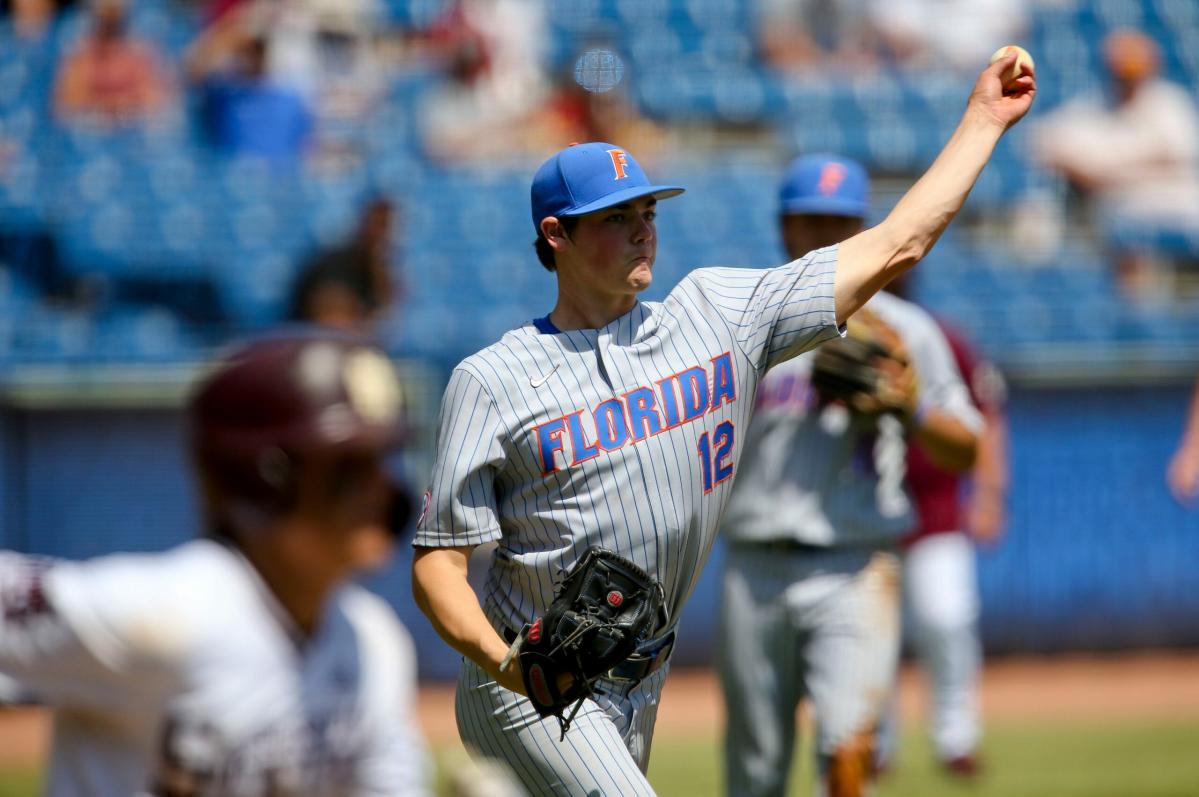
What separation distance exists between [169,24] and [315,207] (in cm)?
245

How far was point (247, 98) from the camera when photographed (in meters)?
11.6

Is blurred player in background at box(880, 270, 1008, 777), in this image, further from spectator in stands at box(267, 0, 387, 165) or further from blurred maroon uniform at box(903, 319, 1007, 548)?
spectator in stands at box(267, 0, 387, 165)

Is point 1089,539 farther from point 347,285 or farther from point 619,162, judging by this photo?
point 619,162

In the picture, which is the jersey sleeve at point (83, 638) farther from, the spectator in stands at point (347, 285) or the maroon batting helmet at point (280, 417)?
the spectator in stands at point (347, 285)

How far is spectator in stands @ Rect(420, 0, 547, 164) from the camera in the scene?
11.9 meters

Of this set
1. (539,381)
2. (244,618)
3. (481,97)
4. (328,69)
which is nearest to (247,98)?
(328,69)

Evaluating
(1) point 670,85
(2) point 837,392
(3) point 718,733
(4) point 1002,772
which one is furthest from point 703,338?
(1) point 670,85

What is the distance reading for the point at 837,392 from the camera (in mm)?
4891

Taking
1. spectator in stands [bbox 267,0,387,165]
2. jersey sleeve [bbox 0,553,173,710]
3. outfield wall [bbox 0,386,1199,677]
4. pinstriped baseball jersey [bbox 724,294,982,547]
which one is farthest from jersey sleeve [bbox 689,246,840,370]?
spectator in stands [bbox 267,0,387,165]

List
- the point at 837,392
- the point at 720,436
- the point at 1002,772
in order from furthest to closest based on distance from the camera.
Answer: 1. the point at 1002,772
2. the point at 837,392
3. the point at 720,436

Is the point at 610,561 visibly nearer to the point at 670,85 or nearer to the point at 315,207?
the point at 315,207

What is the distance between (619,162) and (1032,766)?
15.8 ft

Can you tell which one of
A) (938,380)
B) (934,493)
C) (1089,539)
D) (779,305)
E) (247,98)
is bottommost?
(1089,539)

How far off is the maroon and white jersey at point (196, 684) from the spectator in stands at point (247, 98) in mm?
9922
